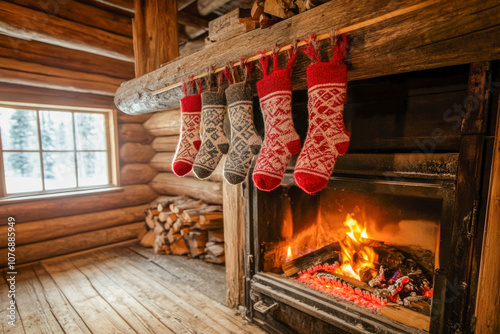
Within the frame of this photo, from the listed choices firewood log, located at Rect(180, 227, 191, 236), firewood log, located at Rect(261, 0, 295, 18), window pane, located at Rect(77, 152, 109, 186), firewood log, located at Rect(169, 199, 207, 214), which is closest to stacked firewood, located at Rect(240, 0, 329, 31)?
firewood log, located at Rect(261, 0, 295, 18)

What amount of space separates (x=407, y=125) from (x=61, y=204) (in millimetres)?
4025

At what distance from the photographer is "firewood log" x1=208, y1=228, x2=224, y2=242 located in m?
3.21

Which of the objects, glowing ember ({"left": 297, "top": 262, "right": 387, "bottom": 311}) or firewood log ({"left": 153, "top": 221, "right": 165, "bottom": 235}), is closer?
glowing ember ({"left": 297, "top": 262, "right": 387, "bottom": 311})

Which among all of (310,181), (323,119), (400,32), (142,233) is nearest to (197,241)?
(142,233)

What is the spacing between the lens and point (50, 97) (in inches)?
133

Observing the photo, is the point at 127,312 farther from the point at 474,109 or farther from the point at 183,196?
the point at 474,109

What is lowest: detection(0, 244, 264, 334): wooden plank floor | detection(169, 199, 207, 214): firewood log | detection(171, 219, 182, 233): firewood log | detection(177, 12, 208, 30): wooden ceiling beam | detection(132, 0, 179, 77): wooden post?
detection(0, 244, 264, 334): wooden plank floor

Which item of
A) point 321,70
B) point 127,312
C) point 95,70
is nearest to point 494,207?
point 321,70

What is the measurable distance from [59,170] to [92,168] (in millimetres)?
406

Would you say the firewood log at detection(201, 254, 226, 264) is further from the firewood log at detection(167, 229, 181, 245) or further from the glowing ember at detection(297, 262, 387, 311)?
the glowing ember at detection(297, 262, 387, 311)

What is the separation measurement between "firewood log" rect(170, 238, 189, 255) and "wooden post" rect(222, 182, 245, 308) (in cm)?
130

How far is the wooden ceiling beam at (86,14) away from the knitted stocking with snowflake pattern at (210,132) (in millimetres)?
2381

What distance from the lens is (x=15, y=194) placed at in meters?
3.35

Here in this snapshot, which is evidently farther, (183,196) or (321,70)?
(183,196)
